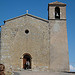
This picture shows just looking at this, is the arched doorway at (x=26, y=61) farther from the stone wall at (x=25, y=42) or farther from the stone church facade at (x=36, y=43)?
the stone wall at (x=25, y=42)

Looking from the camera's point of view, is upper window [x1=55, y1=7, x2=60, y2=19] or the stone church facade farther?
upper window [x1=55, y1=7, x2=60, y2=19]

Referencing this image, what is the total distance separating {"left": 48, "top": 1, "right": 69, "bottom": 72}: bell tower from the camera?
15758 millimetres

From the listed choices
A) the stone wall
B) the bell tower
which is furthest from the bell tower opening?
the bell tower

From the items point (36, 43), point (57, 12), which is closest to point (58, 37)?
point (36, 43)

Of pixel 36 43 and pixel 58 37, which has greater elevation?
pixel 58 37

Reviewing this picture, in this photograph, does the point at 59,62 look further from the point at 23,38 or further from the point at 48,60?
the point at 23,38

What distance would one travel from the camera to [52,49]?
631 inches

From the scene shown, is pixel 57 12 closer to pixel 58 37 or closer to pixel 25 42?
pixel 58 37

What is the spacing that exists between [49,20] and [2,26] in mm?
4980

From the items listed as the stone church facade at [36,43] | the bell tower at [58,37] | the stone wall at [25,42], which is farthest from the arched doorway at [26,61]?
the bell tower at [58,37]

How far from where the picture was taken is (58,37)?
1633 cm

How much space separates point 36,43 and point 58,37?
2.37 m

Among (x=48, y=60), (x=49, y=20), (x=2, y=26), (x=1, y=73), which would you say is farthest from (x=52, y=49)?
(x=1, y=73)

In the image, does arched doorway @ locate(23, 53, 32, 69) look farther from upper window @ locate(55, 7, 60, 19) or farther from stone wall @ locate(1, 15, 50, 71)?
upper window @ locate(55, 7, 60, 19)
